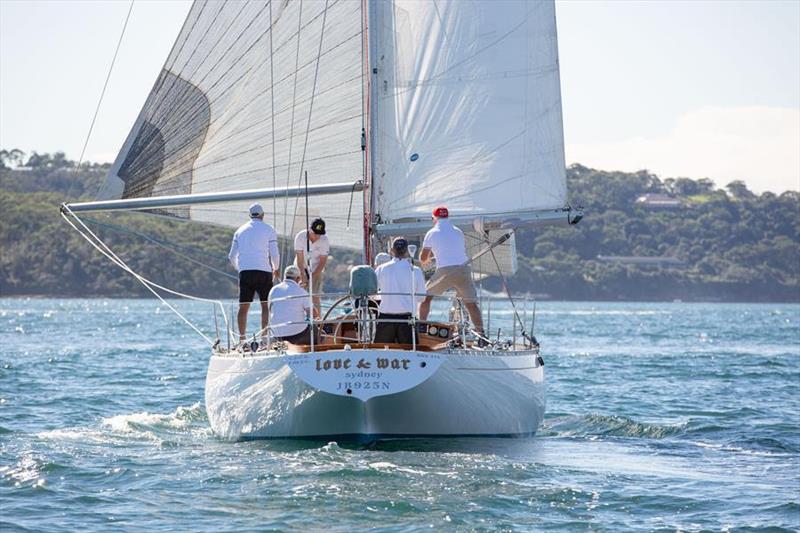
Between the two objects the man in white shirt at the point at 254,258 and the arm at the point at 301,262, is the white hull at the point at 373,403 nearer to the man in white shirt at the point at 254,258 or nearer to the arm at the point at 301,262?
the man in white shirt at the point at 254,258

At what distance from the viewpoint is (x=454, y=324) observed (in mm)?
14625

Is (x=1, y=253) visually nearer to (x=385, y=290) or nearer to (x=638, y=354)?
(x=638, y=354)

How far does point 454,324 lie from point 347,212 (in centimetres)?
411

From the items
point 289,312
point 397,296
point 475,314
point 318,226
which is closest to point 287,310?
point 289,312

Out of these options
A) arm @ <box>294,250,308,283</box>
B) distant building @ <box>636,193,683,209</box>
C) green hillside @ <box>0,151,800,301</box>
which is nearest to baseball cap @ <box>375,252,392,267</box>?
arm @ <box>294,250,308,283</box>

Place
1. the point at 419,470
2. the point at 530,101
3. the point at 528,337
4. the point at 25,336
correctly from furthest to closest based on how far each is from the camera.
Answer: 1. the point at 25,336
2. the point at 530,101
3. the point at 528,337
4. the point at 419,470

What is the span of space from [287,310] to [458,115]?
3874 mm

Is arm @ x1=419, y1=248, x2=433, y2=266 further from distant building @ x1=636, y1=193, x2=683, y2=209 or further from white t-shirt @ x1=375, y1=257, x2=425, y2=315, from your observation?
distant building @ x1=636, y1=193, x2=683, y2=209

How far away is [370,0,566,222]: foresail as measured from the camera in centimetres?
1739

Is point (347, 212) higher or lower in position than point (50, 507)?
higher

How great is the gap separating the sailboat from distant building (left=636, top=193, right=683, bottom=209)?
540 ft

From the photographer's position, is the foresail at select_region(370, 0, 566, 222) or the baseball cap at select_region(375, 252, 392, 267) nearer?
the baseball cap at select_region(375, 252, 392, 267)

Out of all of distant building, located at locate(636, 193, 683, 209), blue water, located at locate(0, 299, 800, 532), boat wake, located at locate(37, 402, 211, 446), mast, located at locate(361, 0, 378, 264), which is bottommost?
blue water, located at locate(0, 299, 800, 532)

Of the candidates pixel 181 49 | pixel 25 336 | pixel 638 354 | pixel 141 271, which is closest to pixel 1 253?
pixel 141 271
